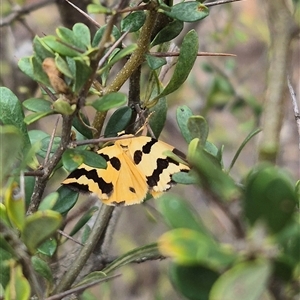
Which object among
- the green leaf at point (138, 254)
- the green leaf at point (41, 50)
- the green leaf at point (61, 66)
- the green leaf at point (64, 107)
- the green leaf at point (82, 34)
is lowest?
the green leaf at point (138, 254)

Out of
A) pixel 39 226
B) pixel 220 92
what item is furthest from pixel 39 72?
pixel 220 92

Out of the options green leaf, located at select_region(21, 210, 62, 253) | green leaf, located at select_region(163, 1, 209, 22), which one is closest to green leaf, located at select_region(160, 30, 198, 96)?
green leaf, located at select_region(163, 1, 209, 22)

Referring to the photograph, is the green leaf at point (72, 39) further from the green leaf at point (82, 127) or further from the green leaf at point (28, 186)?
the green leaf at point (28, 186)

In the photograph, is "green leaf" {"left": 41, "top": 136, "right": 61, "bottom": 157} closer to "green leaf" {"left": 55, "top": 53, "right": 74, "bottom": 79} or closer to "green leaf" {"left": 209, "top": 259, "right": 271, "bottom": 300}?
"green leaf" {"left": 55, "top": 53, "right": 74, "bottom": 79}

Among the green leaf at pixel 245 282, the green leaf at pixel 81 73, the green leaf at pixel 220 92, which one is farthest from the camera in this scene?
the green leaf at pixel 220 92

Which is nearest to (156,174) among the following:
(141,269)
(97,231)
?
(97,231)

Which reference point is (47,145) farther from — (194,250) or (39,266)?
(194,250)

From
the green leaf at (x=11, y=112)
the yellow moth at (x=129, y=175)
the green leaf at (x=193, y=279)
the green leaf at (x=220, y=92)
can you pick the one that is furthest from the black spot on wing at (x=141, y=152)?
the green leaf at (x=220, y=92)
